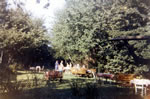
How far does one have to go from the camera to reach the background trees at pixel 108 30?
47.9 ft

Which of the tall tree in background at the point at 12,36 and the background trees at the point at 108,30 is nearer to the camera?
the tall tree in background at the point at 12,36

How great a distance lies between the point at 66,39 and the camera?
15.6 m

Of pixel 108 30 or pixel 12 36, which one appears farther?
pixel 108 30

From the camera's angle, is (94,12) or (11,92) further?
(94,12)

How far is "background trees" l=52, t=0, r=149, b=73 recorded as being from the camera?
1459 centimetres

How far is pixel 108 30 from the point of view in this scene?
15859mm

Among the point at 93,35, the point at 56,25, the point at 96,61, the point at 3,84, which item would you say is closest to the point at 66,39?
the point at 93,35

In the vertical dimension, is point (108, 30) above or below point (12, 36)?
above

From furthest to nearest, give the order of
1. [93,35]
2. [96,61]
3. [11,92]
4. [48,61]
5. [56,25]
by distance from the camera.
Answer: [48,61] < [56,25] < [96,61] < [93,35] < [11,92]

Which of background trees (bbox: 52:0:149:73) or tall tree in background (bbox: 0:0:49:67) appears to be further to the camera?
background trees (bbox: 52:0:149:73)

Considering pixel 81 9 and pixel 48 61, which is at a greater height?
pixel 81 9

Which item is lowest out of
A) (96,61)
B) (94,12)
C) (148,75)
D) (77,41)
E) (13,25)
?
(148,75)

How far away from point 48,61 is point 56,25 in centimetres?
1339

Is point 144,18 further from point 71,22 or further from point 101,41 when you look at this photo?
point 71,22
